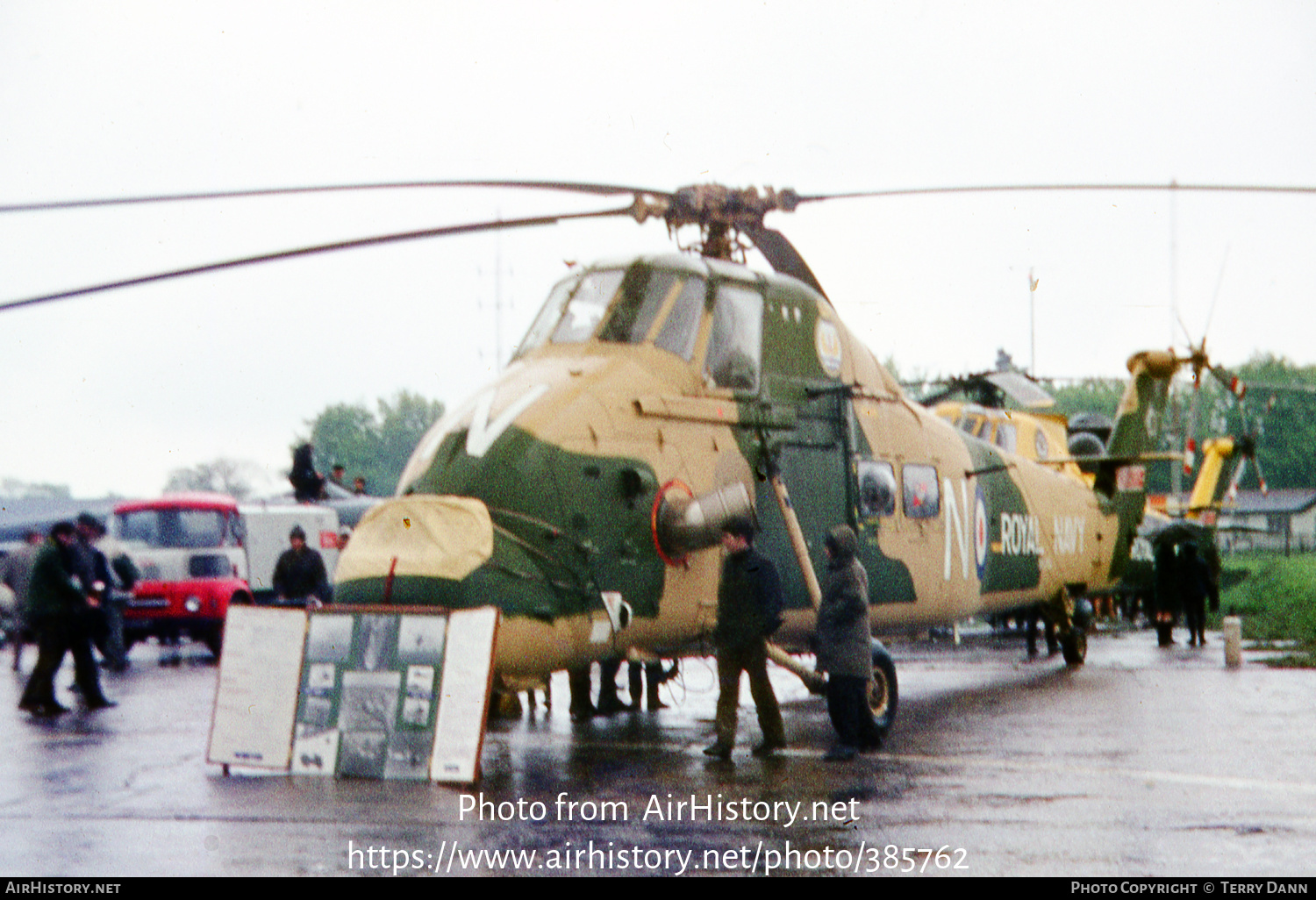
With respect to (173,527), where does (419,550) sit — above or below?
above

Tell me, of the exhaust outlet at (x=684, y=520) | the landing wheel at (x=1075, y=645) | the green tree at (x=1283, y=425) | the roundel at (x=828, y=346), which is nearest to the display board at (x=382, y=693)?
the exhaust outlet at (x=684, y=520)

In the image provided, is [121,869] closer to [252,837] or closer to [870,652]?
[252,837]

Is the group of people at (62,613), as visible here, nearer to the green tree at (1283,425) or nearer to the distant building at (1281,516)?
the green tree at (1283,425)

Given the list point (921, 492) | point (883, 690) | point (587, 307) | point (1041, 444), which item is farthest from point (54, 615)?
point (1041, 444)

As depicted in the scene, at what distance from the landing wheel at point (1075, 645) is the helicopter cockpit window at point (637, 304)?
32.3 ft

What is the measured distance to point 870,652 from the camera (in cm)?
998

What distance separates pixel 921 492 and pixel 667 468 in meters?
3.92

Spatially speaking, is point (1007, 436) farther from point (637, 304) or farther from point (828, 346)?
point (637, 304)

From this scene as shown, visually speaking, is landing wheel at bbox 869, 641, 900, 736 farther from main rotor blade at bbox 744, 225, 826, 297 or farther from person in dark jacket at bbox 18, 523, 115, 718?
person in dark jacket at bbox 18, 523, 115, 718

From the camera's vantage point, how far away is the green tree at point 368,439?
65.1 meters

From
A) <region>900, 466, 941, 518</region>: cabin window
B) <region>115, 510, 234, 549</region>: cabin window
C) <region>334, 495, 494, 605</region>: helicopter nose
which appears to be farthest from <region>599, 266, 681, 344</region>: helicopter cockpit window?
→ <region>115, 510, 234, 549</region>: cabin window

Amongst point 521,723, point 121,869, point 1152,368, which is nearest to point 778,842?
point 121,869

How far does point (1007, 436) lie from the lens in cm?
2250
